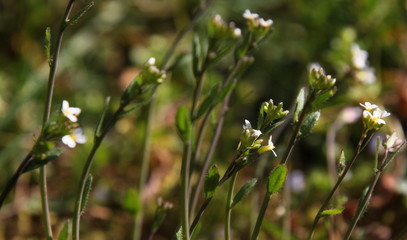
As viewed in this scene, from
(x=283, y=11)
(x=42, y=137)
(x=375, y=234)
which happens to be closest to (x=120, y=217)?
(x=375, y=234)

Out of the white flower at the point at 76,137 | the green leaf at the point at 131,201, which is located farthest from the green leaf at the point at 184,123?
the green leaf at the point at 131,201

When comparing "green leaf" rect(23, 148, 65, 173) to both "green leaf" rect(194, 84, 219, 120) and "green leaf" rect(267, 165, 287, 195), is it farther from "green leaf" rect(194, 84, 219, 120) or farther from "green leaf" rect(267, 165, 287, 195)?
"green leaf" rect(267, 165, 287, 195)

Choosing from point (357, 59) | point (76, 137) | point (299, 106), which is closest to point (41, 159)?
point (76, 137)

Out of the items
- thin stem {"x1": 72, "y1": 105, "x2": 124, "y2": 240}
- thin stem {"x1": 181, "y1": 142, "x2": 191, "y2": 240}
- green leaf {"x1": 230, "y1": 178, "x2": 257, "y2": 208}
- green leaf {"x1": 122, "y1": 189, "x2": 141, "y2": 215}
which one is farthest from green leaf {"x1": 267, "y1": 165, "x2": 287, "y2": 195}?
green leaf {"x1": 122, "y1": 189, "x2": 141, "y2": 215}

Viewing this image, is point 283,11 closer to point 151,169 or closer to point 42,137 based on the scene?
point 151,169

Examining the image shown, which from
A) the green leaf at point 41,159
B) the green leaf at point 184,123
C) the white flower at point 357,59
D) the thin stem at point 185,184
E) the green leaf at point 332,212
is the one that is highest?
the white flower at point 357,59

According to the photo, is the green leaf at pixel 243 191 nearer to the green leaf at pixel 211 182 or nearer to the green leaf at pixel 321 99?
the green leaf at pixel 211 182
